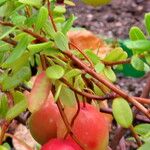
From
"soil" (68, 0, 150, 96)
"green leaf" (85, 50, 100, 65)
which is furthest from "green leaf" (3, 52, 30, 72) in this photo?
"soil" (68, 0, 150, 96)

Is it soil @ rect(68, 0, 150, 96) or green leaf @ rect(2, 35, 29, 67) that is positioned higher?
green leaf @ rect(2, 35, 29, 67)

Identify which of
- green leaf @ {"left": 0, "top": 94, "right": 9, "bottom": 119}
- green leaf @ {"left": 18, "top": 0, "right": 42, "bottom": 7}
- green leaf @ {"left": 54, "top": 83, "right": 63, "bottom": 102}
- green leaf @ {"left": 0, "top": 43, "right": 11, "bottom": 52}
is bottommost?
green leaf @ {"left": 0, "top": 94, "right": 9, "bottom": 119}

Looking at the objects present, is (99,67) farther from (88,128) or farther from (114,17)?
(114,17)

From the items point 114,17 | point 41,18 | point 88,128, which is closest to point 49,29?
point 41,18

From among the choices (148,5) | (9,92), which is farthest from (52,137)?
(148,5)

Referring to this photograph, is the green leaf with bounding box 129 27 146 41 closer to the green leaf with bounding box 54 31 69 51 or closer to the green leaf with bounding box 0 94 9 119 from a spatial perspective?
the green leaf with bounding box 54 31 69 51

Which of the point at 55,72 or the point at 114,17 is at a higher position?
the point at 55,72

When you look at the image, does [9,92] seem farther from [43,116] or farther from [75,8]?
[75,8]
